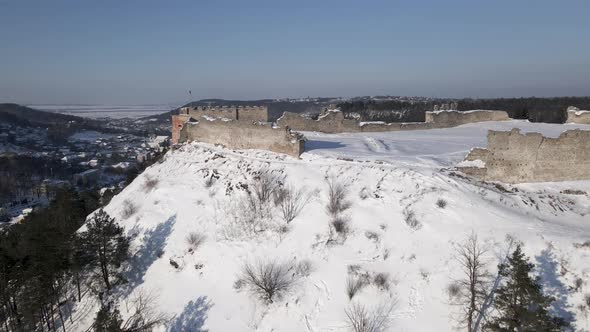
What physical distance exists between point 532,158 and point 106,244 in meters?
18.4

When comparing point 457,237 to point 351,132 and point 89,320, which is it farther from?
point 351,132

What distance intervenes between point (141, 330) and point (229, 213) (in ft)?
22.7

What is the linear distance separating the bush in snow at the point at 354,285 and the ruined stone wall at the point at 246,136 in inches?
354

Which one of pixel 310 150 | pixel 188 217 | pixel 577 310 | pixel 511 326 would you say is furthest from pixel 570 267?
pixel 188 217

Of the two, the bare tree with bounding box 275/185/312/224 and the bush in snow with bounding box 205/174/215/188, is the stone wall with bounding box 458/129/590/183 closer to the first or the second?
the bare tree with bounding box 275/185/312/224

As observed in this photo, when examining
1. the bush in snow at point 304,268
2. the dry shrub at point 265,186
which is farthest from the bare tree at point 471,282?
the dry shrub at point 265,186

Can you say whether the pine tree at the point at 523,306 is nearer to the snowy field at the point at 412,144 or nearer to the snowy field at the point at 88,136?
the snowy field at the point at 412,144

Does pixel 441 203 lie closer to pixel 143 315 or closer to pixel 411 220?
pixel 411 220

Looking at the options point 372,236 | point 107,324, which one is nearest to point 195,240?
point 107,324

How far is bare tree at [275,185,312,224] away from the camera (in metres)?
18.7

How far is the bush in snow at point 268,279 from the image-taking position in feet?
50.6

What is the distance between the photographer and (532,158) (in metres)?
18.0

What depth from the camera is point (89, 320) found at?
17.5 metres

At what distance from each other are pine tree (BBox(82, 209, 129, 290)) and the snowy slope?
797 mm
